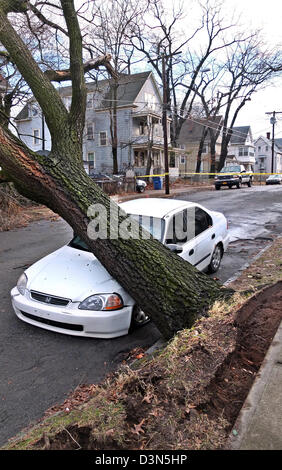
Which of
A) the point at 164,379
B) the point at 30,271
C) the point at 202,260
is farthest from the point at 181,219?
the point at 164,379

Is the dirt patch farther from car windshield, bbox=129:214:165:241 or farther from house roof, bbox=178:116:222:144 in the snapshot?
house roof, bbox=178:116:222:144

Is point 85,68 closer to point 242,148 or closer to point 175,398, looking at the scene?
point 175,398

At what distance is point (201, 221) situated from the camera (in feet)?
19.3

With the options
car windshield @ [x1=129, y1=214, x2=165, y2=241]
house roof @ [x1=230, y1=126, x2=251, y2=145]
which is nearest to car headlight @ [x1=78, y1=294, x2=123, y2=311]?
car windshield @ [x1=129, y1=214, x2=165, y2=241]

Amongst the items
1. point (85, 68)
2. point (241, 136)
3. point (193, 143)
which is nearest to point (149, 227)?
point (85, 68)

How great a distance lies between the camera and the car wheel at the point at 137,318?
393 cm

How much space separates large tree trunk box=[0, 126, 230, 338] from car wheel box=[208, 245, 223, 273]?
187 cm

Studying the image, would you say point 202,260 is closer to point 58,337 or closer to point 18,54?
point 58,337

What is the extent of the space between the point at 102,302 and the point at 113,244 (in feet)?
2.20

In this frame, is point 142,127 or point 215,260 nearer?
point 215,260

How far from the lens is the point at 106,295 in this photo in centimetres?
377

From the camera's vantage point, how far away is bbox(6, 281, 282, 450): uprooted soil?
6.91 ft

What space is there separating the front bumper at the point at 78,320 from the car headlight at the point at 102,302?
47 mm

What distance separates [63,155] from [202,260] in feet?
9.05
